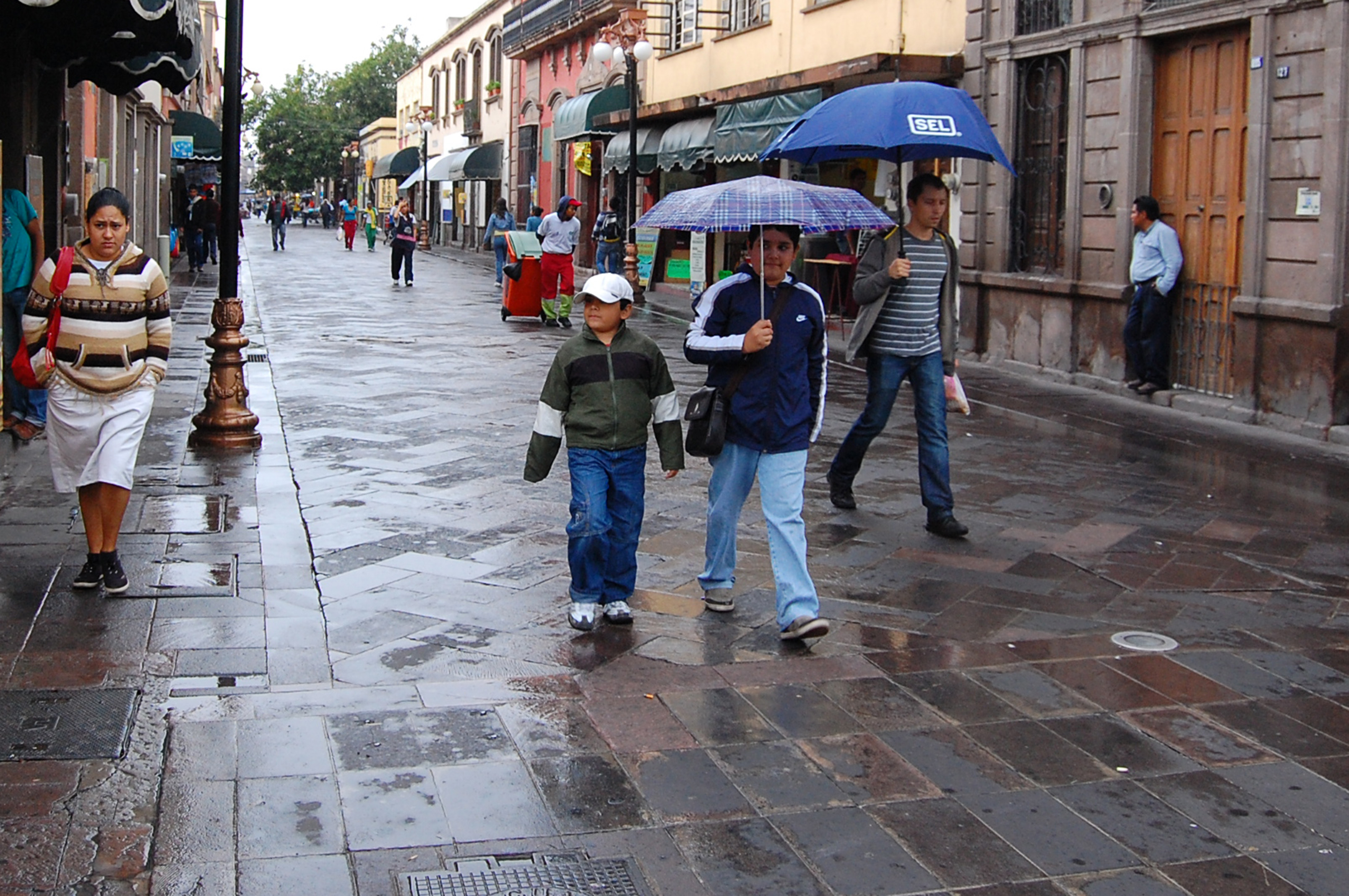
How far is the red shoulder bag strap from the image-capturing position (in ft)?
20.0

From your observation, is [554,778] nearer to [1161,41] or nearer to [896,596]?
[896,596]

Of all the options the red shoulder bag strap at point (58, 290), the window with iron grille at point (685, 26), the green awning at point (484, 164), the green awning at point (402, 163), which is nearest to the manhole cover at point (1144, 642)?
the red shoulder bag strap at point (58, 290)

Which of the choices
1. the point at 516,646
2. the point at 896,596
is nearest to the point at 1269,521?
the point at 896,596

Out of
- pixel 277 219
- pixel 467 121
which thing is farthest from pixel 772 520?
pixel 467 121

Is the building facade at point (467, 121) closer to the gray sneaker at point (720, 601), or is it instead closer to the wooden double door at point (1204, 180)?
the wooden double door at point (1204, 180)

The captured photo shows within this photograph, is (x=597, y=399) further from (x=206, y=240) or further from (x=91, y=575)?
(x=206, y=240)

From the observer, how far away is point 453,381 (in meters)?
13.2

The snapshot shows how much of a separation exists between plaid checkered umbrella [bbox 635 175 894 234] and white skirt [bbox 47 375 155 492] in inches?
88.7

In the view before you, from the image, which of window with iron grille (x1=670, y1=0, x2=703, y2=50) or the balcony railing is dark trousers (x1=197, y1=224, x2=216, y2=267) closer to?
the balcony railing

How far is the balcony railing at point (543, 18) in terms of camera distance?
104 feet

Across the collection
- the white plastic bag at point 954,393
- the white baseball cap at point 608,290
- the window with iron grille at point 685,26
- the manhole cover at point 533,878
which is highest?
the window with iron grille at point 685,26

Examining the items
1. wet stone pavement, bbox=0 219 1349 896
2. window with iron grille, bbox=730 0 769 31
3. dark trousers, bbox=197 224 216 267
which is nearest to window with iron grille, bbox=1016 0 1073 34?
wet stone pavement, bbox=0 219 1349 896

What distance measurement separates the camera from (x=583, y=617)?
5.75 meters

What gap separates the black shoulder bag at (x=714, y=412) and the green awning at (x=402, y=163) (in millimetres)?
53242
